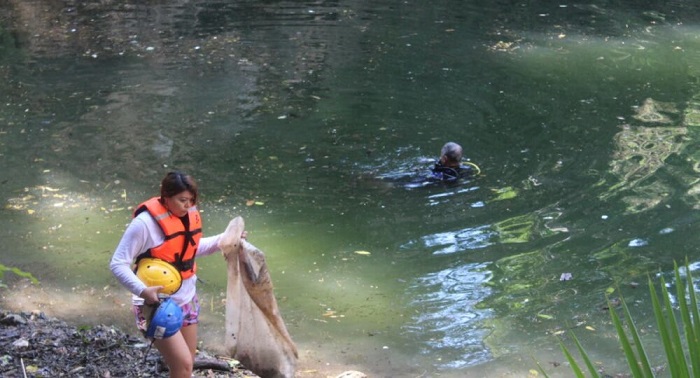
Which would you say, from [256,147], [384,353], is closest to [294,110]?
[256,147]

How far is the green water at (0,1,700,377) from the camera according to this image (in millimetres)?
6863

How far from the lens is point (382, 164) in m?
9.88

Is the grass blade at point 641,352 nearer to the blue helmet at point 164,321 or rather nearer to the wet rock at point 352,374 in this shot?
the blue helmet at point 164,321

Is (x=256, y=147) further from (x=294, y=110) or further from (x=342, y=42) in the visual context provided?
(x=342, y=42)

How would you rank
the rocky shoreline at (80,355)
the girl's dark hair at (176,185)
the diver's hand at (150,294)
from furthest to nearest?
the rocky shoreline at (80,355), the girl's dark hair at (176,185), the diver's hand at (150,294)

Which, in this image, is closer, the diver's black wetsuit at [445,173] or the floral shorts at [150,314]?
the floral shorts at [150,314]

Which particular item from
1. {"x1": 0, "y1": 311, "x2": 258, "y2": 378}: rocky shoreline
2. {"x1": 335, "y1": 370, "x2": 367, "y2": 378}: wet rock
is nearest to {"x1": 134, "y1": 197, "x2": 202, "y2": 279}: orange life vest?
{"x1": 0, "y1": 311, "x2": 258, "y2": 378}: rocky shoreline

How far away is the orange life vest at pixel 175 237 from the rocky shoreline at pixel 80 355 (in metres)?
0.92

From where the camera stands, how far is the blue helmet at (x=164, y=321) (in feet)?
14.3

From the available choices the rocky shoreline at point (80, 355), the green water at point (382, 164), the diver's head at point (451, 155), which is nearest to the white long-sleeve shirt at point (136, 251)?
the rocky shoreline at point (80, 355)

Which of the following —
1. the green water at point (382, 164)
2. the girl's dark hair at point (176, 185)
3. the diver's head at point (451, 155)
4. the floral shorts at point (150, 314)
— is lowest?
the green water at point (382, 164)

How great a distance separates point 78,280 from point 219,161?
9.61 ft

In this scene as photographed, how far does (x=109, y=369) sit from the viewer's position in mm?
5184

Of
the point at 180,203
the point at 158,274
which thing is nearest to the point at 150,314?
the point at 158,274
